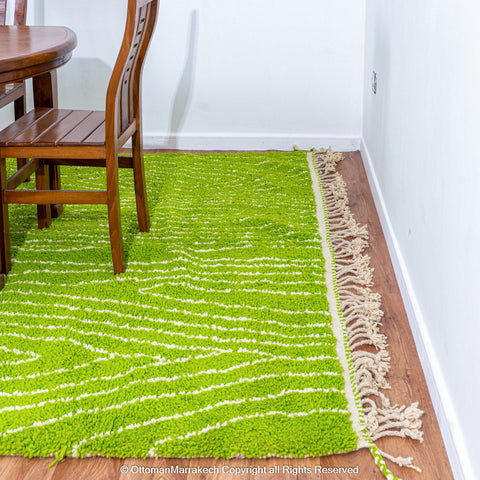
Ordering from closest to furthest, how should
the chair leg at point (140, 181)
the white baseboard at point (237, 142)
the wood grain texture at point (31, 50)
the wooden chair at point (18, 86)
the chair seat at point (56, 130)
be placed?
the wood grain texture at point (31, 50) < the chair seat at point (56, 130) < the chair leg at point (140, 181) < the wooden chair at point (18, 86) < the white baseboard at point (237, 142)

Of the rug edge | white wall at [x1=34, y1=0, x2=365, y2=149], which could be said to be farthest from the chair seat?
white wall at [x1=34, y1=0, x2=365, y2=149]

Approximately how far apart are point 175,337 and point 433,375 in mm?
641

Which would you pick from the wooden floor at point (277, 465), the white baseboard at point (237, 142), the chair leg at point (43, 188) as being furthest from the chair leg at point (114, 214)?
the white baseboard at point (237, 142)

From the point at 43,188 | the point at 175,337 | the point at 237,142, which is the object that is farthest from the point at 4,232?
the point at 237,142

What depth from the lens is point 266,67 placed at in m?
3.39

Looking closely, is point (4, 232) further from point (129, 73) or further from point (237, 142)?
point (237, 142)

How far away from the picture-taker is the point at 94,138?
2.10 metres

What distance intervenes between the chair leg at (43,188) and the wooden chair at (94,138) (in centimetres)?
4

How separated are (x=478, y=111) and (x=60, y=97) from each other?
103 inches

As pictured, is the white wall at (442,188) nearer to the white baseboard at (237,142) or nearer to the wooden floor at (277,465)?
the wooden floor at (277,465)

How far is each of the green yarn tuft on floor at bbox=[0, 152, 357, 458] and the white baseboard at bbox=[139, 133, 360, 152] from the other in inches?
30.1

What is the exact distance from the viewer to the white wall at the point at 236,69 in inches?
130

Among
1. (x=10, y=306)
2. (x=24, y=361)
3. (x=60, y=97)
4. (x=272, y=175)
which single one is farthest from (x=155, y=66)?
(x=24, y=361)

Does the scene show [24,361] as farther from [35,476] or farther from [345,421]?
[345,421]
